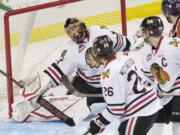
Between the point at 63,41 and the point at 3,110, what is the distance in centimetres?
86

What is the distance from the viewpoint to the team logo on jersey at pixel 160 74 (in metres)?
2.41

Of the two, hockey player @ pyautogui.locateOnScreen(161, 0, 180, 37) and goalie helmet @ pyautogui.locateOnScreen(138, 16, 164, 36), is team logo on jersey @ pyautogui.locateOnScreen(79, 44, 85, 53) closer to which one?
hockey player @ pyautogui.locateOnScreen(161, 0, 180, 37)

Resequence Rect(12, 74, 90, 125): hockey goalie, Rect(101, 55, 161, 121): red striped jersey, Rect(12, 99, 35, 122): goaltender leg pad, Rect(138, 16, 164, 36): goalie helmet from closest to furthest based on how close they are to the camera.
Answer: Rect(101, 55, 161, 121): red striped jersey
Rect(138, 16, 164, 36): goalie helmet
Rect(12, 74, 90, 125): hockey goalie
Rect(12, 99, 35, 122): goaltender leg pad

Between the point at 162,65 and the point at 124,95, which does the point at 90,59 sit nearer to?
the point at 162,65

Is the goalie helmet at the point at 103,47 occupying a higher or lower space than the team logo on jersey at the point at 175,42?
higher

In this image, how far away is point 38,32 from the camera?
15.7 feet

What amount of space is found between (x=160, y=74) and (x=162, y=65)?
6cm

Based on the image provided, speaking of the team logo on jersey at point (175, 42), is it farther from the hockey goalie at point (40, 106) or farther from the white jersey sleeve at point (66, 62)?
the hockey goalie at point (40, 106)

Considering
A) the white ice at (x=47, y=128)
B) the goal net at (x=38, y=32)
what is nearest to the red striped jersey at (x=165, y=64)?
the white ice at (x=47, y=128)

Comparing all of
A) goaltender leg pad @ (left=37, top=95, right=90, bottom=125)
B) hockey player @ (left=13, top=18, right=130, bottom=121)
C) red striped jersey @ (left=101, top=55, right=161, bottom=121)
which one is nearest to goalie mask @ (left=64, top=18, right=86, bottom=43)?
hockey player @ (left=13, top=18, right=130, bottom=121)

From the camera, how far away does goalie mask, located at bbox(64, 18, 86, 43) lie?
3170 mm

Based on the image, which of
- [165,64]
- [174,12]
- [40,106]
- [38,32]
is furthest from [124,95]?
[38,32]

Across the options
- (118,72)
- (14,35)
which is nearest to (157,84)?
(118,72)

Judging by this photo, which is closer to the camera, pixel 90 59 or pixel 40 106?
pixel 90 59
